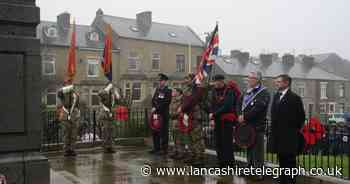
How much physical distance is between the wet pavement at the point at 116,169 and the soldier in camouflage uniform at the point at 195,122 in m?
0.34

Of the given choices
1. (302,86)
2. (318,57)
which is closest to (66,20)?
(302,86)

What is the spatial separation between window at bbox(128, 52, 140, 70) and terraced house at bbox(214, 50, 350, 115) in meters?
9.20

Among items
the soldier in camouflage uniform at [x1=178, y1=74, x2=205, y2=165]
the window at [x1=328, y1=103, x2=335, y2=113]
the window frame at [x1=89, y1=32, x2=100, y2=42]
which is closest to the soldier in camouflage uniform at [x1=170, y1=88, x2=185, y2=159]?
the soldier in camouflage uniform at [x1=178, y1=74, x2=205, y2=165]

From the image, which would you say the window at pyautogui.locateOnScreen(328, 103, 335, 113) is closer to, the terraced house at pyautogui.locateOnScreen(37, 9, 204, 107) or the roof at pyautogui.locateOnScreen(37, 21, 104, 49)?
the terraced house at pyautogui.locateOnScreen(37, 9, 204, 107)

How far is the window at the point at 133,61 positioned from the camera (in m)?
41.5

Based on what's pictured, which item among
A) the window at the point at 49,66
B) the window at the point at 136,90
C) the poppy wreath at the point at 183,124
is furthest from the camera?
the window at the point at 136,90

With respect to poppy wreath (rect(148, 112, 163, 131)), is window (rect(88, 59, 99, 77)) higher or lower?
higher

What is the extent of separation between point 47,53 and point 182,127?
30549 millimetres

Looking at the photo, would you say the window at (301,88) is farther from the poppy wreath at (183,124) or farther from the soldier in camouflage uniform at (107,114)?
the poppy wreath at (183,124)

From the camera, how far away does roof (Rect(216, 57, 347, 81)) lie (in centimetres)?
4528

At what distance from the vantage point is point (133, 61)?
4181cm

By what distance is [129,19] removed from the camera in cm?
4484

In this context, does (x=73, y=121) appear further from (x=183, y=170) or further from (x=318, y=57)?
(x=318, y=57)

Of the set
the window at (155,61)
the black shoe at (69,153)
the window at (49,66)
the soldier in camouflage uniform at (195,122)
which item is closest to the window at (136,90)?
the window at (155,61)
